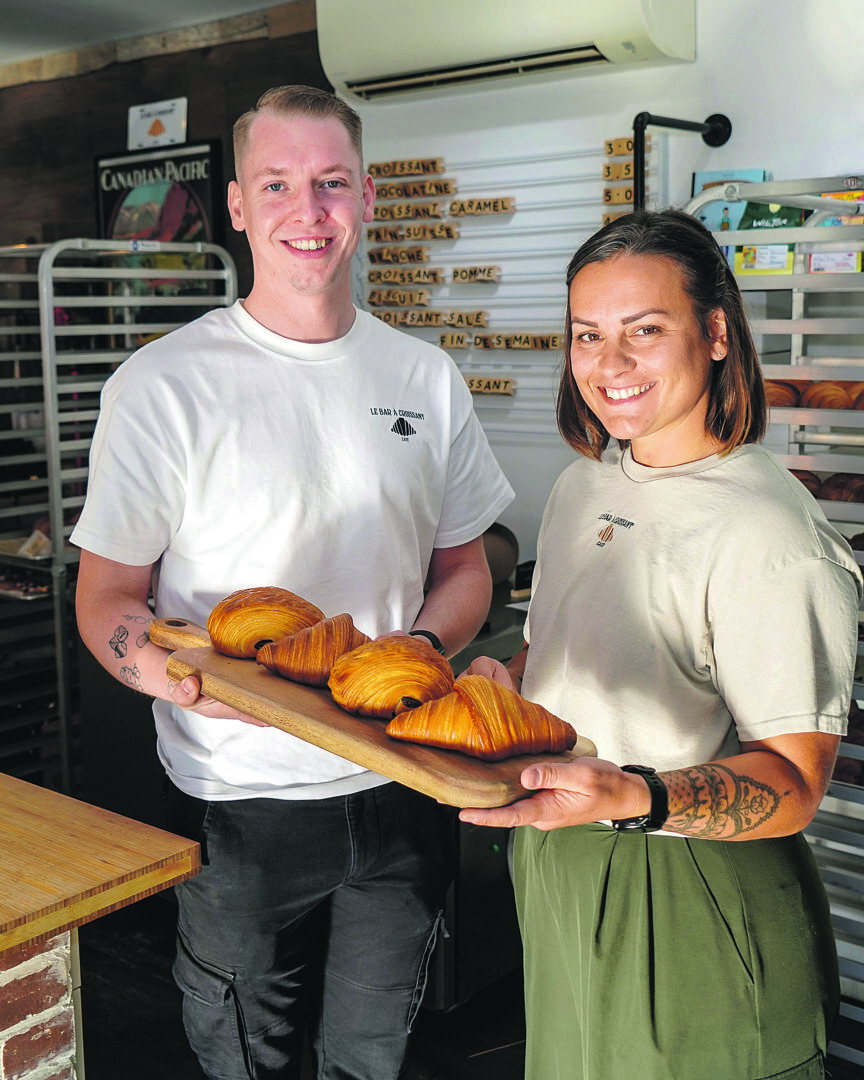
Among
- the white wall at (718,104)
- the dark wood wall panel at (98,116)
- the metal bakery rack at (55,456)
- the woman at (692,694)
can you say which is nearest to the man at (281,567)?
the woman at (692,694)

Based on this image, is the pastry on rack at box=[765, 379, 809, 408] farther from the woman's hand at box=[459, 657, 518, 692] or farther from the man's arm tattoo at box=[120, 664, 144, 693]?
the man's arm tattoo at box=[120, 664, 144, 693]

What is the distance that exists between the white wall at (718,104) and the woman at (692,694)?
1.64 m

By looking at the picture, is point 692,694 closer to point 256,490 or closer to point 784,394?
point 256,490

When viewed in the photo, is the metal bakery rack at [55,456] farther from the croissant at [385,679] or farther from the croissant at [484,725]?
the croissant at [484,725]

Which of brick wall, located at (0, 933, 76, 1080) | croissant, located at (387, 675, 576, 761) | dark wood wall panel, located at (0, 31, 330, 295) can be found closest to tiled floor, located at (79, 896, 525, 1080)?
brick wall, located at (0, 933, 76, 1080)

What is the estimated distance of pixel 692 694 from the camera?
126 cm

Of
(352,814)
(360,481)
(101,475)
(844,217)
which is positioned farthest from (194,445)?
(844,217)

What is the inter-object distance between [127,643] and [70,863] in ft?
A: 0.94

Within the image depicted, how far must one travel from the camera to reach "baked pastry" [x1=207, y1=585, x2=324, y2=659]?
4.43 ft

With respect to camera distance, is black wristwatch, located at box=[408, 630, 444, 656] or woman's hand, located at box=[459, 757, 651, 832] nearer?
woman's hand, located at box=[459, 757, 651, 832]

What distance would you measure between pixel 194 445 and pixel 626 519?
0.60 m

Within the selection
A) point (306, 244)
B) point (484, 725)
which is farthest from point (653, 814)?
point (306, 244)

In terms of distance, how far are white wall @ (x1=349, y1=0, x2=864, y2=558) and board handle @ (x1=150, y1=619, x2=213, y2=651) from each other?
76.8 inches

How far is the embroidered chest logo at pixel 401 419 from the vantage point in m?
1.67
